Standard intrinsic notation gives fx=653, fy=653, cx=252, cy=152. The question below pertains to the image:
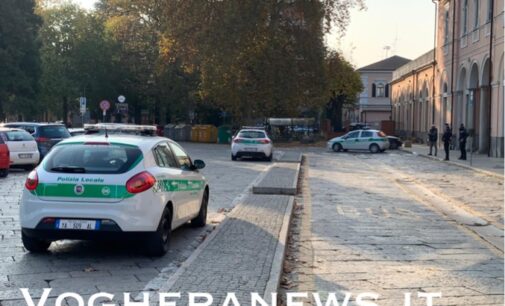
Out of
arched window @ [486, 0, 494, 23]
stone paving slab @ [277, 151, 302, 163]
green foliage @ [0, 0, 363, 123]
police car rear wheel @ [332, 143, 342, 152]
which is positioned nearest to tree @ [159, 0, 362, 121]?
green foliage @ [0, 0, 363, 123]

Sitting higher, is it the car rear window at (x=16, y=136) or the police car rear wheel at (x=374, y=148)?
the car rear window at (x=16, y=136)

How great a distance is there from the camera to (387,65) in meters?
94.5

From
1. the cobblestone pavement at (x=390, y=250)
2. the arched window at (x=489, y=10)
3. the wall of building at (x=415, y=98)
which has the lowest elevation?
the cobblestone pavement at (x=390, y=250)

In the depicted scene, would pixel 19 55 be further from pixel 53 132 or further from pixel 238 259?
pixel 238 259

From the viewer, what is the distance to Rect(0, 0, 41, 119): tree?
4803cm

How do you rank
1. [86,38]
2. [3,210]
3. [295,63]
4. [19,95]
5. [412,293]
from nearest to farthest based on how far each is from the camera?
[412,293]
[3,210]
[295,63]
[19,95]
[86,38]

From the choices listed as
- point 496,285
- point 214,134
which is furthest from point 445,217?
point 214,134

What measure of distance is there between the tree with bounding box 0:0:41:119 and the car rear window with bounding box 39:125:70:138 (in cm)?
2615

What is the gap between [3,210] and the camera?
476 inches

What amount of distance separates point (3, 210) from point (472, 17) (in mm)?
34428

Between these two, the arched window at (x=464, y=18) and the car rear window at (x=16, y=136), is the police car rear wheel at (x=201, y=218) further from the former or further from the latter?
the arched window at (x=464, y=18)

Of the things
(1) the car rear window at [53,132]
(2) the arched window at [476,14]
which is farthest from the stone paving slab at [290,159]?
(2) the arched window at [476,14]

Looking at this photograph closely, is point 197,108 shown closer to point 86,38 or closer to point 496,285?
point 86,38

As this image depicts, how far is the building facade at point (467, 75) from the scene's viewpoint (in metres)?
34.0
